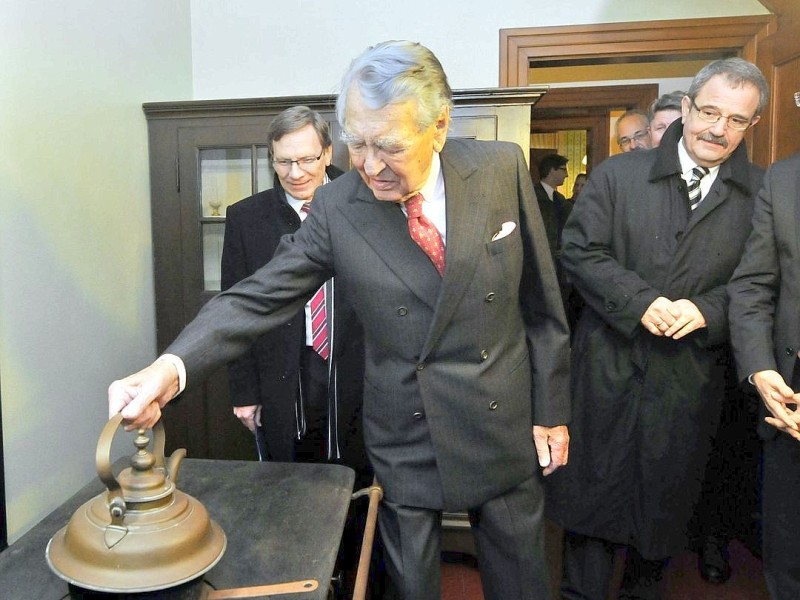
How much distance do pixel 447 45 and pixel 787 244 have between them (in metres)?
1.95

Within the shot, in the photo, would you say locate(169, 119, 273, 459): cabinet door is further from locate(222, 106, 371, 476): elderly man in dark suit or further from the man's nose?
the man's nose

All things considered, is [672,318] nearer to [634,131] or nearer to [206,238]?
[634,131]

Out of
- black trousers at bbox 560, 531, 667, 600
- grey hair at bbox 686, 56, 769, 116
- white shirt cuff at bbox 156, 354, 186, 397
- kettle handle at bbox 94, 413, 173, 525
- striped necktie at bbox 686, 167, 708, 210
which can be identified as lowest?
black trousers at bbox 560, 531, 667, 600

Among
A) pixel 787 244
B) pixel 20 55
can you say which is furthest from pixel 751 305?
pixel 20 55

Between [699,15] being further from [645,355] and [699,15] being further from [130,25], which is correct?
[130,25]

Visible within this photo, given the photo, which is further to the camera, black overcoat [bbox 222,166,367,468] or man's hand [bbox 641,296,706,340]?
Result: black overcoat [bbox 222,166,367,468]

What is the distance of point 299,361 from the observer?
206 cm

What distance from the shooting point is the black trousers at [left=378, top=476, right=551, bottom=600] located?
1478mm

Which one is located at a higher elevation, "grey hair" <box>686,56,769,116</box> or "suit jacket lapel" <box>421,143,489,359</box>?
"grey hair" <box>686,56,769,116</box>

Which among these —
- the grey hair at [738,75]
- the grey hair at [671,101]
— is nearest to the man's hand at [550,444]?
the grey hair at [738,75]

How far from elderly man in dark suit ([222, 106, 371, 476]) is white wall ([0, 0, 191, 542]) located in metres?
0.66

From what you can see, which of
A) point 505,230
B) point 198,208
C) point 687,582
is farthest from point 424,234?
point 687,582

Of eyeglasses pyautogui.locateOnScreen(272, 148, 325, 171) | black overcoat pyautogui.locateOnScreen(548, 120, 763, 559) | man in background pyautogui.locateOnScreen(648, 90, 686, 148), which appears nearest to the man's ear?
eyeglasses pyautogui.locateOnScreen(272, 148, 325, 171)

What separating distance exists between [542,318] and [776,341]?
684mm
